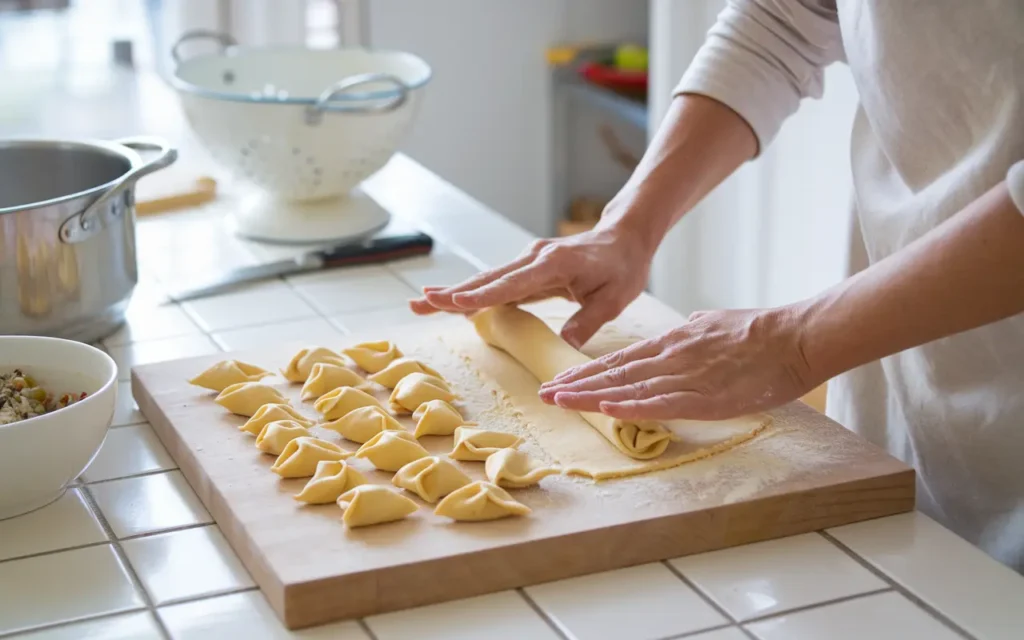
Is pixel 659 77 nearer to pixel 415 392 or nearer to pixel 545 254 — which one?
pixel 545 254

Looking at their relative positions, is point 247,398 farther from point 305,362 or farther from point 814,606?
point 814,606

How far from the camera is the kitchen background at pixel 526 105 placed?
2590 mm

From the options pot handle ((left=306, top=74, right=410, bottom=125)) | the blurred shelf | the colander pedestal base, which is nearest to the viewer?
pot handle ((left=306, top=74, right=410, bottom=125))

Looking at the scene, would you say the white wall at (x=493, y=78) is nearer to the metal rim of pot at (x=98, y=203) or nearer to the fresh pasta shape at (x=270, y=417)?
the metal rim of pot at (x=98, y=203)

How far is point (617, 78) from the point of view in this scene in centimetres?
322

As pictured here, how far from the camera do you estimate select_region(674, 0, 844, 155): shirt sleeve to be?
4.44 feet

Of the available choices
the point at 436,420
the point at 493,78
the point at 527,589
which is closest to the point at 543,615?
the point at 527,589

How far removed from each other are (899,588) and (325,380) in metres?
0.54

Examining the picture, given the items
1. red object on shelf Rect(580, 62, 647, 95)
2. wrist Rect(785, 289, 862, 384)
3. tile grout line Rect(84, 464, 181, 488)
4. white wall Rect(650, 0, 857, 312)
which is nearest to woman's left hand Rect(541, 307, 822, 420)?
wrist Rect(785, 289, 862, 384)

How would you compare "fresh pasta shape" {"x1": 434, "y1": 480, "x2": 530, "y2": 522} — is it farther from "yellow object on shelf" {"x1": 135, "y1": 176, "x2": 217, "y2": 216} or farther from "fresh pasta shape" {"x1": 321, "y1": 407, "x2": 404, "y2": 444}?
"yellow object on shelf" {"x1": 135, "y1": 176, "x2": 217, "y2": 216}

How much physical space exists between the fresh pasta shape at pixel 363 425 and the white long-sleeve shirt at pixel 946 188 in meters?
0.50

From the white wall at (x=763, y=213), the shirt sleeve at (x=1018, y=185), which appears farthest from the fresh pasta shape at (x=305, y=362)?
the white wall at (x=763, y=213)

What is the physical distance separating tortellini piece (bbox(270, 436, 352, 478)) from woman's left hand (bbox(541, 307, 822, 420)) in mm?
197

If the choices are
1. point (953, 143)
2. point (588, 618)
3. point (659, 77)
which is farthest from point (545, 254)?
point (659, 77)
